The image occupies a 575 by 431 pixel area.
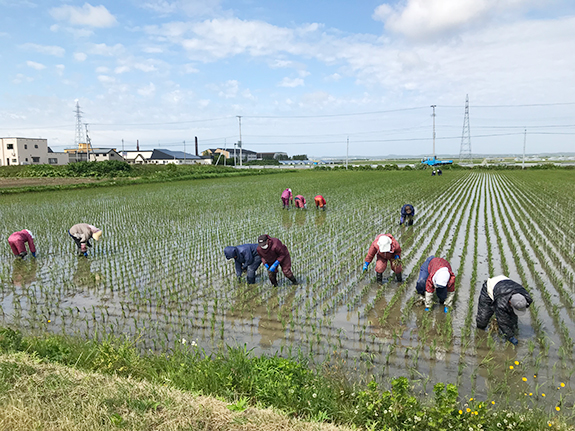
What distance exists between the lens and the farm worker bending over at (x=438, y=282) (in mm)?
5329

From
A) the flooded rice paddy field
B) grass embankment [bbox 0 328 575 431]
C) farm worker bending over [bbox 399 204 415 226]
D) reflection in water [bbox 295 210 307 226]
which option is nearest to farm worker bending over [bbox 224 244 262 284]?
the flooded rice paddy field

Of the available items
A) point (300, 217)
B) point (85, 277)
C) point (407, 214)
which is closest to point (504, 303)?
point (85, 277)

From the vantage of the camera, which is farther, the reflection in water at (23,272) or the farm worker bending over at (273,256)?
the reflection in water at (23,272)

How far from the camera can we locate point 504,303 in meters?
4.49

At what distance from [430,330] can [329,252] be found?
432cm

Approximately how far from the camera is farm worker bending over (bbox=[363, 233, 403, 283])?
655cm

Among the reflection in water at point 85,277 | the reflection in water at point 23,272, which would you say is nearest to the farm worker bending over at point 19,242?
the reflection in water at point 23,272

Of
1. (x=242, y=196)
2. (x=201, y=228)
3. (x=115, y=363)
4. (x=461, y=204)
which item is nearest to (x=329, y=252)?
(x=201, y=228)

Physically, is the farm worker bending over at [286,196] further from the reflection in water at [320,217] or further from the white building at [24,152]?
the white building at [24,152]

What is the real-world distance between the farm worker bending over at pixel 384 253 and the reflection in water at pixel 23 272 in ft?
20.8

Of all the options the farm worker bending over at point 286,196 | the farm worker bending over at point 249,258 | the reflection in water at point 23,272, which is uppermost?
the farm worker bending over at point 286,196

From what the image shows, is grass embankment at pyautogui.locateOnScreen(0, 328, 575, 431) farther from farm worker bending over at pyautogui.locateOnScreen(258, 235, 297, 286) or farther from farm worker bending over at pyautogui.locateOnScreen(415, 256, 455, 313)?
farm worker bending over at pyautogui.locateOnScreen(258, 235, 297, 286)

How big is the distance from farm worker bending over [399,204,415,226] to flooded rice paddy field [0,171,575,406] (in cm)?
40

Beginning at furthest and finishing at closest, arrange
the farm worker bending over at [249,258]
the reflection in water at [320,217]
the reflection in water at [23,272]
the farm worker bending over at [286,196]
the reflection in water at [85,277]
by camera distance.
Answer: the farm worker bending over at [286,196]
the reflection in water at [320,217]
the reflection in water at [23,272]
the reflection in water at [85,277]
the farm worker bending over at [249,258]
